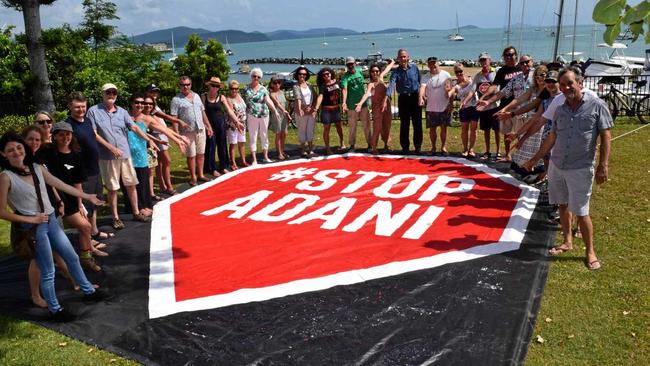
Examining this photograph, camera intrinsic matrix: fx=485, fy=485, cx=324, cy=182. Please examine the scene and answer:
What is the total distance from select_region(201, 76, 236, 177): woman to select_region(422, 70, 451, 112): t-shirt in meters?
3.64

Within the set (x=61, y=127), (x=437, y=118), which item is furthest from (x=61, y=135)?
(x=437, y=118)

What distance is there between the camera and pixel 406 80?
902 cm

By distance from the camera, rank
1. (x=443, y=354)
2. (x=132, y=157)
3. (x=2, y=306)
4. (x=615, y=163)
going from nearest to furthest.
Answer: (x=443, y=354), (x=2, y=306), (x=132, y=157), (x=615, y=163)

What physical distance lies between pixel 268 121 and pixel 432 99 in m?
3.10

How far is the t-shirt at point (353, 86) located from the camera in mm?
9398

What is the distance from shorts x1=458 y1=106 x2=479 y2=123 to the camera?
28.4 ft

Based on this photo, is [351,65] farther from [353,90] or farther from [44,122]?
[44,122]

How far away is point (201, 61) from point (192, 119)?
924 inches

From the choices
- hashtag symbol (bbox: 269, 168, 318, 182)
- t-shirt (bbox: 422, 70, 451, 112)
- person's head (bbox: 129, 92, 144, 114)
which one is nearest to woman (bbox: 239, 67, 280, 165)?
hashtag symbol (bbox: 269, 168, 318, 182)

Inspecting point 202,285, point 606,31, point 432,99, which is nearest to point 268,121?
point 432,99

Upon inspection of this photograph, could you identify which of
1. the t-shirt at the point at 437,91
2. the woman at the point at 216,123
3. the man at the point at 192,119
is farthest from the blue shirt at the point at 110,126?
the t-shirt at the point at 437,91

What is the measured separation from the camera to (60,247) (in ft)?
13.3

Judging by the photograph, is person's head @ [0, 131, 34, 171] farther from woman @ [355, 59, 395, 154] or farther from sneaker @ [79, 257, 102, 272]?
woman @ [355, 59, 395, 154]

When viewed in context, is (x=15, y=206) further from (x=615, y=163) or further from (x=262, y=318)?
(x=615, y=163)
